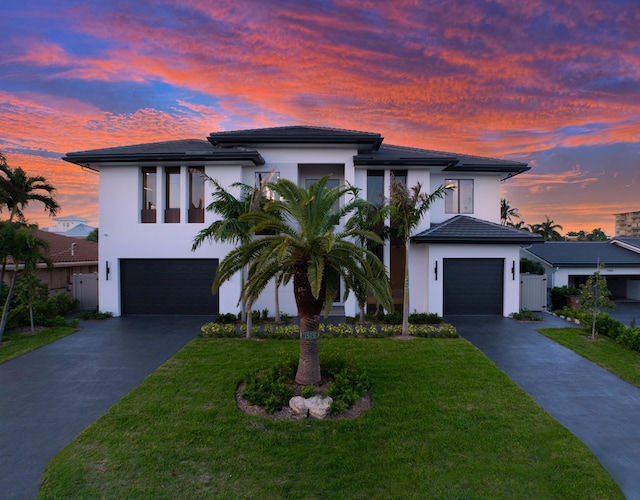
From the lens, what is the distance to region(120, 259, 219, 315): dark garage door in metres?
13.8

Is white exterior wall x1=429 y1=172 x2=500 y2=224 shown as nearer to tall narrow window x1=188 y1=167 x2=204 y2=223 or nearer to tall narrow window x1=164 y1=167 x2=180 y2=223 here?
tall narrow window x1=188 y1=167 x2=204 y2=223

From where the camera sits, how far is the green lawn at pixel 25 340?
9.38 m

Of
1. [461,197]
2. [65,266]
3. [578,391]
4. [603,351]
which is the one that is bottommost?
[578,391]

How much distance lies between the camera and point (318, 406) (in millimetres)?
5898

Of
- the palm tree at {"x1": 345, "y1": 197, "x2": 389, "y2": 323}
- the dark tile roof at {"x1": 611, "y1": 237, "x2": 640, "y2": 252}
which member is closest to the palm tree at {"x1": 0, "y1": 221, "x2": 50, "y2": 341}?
the palm tree at {"x1": 345, "y1": 197, "x2": 389, "y2": 323}

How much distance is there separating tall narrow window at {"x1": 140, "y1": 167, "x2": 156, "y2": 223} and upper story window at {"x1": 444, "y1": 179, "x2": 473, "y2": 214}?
13.8 metres

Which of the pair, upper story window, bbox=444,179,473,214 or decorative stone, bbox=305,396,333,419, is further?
upper story window, bbox=444,179,473,214

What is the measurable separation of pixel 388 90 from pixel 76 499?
52.2 ft

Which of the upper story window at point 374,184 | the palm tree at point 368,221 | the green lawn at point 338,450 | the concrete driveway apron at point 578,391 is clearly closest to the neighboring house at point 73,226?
the upper story window at point 374,184

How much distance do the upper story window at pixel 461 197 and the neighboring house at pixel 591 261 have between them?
5467 mm

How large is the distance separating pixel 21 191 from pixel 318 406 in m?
15.2

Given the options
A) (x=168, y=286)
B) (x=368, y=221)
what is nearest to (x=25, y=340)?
(x=168, y=286)

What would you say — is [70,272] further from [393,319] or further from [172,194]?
[393,319]

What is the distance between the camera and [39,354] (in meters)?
9.31
